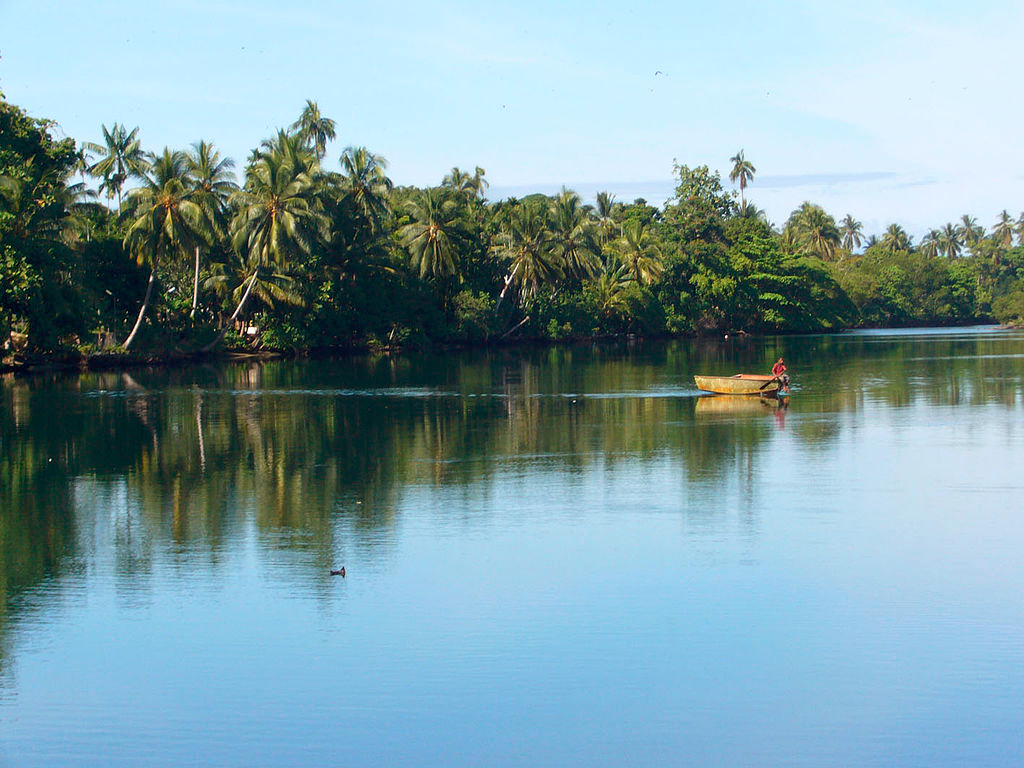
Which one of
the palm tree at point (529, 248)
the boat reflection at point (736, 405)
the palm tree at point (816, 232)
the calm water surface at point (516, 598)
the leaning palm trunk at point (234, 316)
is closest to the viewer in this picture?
the calm water surface at point (516, 598)

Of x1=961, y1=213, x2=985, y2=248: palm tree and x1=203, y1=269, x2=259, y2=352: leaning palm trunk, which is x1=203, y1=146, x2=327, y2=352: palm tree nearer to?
x1=203, y1=269, x2=259, y2=352: leaning palm trunk

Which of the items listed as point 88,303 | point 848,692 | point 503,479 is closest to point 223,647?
point 848,692

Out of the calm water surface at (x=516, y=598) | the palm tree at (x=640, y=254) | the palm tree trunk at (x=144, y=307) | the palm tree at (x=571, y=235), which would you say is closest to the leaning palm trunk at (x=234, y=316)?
the palm tree trunk at (x=144, y=307)

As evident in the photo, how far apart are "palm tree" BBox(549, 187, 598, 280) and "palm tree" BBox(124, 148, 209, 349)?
30.8 meters

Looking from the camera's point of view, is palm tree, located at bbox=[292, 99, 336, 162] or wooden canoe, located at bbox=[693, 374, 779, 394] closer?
wooden canoe, located at bbox=[693, 374, 779, 394]

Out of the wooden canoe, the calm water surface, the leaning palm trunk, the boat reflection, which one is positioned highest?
the leaning palm trunk

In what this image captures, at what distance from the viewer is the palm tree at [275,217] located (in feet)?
198

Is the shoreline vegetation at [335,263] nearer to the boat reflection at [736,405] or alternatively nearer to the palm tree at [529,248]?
the palm tree at [529,248]

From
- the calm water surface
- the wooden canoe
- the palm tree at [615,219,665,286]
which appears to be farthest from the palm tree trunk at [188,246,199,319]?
the palm tree at [615,219,665,286]

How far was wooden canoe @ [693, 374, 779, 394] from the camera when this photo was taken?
36.8m

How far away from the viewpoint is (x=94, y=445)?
85.5 feet

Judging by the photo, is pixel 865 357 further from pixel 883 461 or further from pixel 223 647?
pixel 223 647

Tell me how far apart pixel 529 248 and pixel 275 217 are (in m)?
24.2

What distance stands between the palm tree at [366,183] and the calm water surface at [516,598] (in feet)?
146
